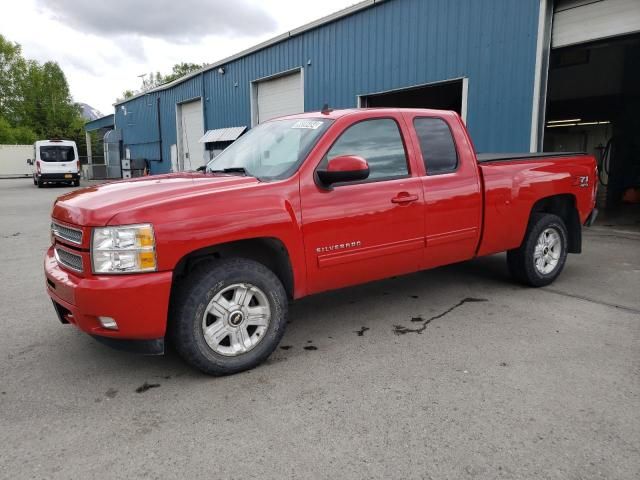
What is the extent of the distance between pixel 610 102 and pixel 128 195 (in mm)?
17298

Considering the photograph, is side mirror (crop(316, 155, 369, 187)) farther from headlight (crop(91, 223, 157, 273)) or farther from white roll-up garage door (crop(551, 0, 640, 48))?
white roll-up garage door (crop(551, 0, 640, 48))

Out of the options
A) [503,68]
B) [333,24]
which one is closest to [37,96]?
[333,24]

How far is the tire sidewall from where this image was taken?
494 cm

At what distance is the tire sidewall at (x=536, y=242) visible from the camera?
16.2 feet

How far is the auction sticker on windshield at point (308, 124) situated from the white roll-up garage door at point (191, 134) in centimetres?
1763

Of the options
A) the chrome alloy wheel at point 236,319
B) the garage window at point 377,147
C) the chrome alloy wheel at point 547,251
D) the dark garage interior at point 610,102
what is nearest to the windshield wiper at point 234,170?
the garage window at point 377,147

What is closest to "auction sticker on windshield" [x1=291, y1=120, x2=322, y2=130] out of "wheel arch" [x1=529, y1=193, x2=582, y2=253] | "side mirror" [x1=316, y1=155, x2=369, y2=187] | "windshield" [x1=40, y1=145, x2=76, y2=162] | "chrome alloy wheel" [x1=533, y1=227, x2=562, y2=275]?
"side mirror" [x1=316, y1=155, x2=369, y2=187]

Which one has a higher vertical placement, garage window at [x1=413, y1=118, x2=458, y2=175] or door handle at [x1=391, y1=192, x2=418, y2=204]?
A: garage window at [x1=413, y1=118, x2=458, y2=175]

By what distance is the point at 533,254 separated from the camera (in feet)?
16.4

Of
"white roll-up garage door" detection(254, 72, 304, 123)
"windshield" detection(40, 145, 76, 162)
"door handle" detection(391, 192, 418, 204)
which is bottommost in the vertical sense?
"door handle" detection(391, 192, 418, 204)

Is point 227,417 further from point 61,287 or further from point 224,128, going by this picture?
point 224,128

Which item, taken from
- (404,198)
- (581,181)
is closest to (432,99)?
(581,181)

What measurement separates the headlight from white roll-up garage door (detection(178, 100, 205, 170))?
737 inches

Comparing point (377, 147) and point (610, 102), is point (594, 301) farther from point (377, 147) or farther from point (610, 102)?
point (610, 102)
